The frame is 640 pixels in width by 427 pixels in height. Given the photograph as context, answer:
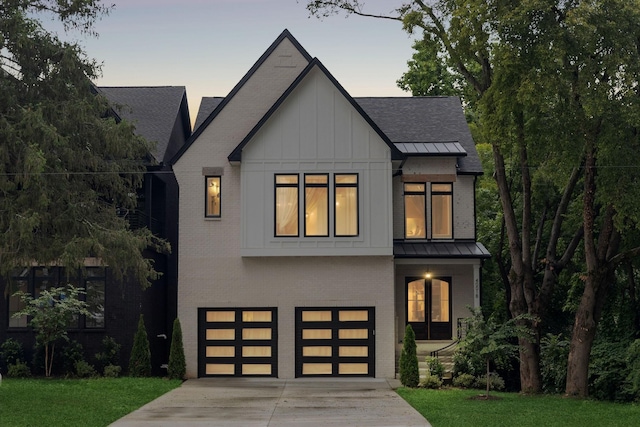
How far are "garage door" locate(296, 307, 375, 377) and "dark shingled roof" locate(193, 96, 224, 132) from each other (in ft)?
26.9

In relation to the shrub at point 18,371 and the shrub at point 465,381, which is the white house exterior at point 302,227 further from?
the shrub at point 18,371

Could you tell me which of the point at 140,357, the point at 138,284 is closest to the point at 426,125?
the point at 138,284

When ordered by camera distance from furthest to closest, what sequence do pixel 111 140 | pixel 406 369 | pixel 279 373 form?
1. pixel 279 373
2. pixel 406 369
3. pixel 111 140

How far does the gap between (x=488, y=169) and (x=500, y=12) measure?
650 inches

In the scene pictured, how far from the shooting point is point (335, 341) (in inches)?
1070

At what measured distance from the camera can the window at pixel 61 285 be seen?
87.6ft

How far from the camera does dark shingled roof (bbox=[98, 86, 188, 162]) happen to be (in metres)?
30.4

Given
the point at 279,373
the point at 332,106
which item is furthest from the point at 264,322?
the point at 332,106

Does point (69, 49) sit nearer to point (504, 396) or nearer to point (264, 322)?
point (264, 322)

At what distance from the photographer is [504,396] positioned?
23.0m

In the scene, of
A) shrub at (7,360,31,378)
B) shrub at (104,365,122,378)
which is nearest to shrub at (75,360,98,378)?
shrub at (104,365,122,378)

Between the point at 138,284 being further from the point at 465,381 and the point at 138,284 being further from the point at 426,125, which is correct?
the point at 426,125

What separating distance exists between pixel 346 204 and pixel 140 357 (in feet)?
24.2

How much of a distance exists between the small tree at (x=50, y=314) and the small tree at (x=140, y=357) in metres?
1.57
